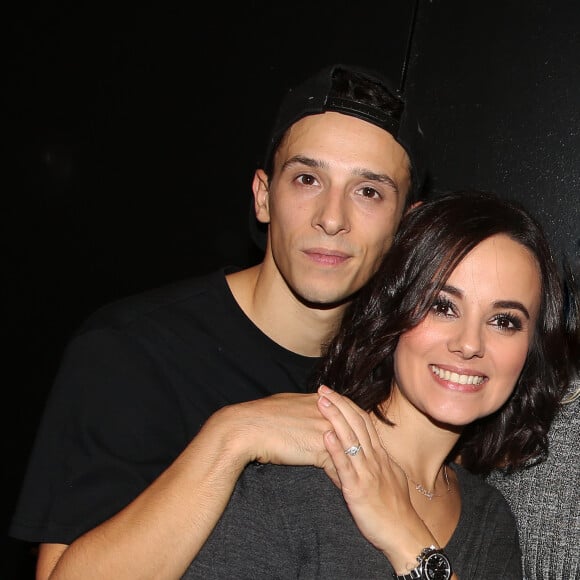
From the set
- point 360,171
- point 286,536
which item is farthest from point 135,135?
point 286,536

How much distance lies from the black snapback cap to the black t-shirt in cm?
52

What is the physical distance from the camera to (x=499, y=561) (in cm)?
199

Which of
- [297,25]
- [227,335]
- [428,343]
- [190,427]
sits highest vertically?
[297,25]

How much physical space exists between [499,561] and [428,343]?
1.86 feet

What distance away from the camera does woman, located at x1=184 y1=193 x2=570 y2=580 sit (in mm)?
1684

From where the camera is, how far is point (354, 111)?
87.2 inches

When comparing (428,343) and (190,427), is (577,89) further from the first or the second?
(190,427)

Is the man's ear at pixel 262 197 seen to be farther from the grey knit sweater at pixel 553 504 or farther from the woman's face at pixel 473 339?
the grey knit sweater at pixel 553 504

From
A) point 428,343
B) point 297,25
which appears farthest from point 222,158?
point 428,343

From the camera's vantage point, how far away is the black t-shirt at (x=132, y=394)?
A: 196 centimetres

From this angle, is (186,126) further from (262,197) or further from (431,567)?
(431,567)

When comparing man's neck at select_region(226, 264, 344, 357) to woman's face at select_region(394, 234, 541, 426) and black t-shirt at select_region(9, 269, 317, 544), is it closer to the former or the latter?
→ black t-shirt at select_region(9, 269, 317, 544)

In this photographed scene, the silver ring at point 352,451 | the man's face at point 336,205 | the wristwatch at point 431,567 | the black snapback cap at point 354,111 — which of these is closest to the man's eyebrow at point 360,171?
the man's face at point 336,205

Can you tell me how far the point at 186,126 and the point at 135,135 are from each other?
0.63 ft
